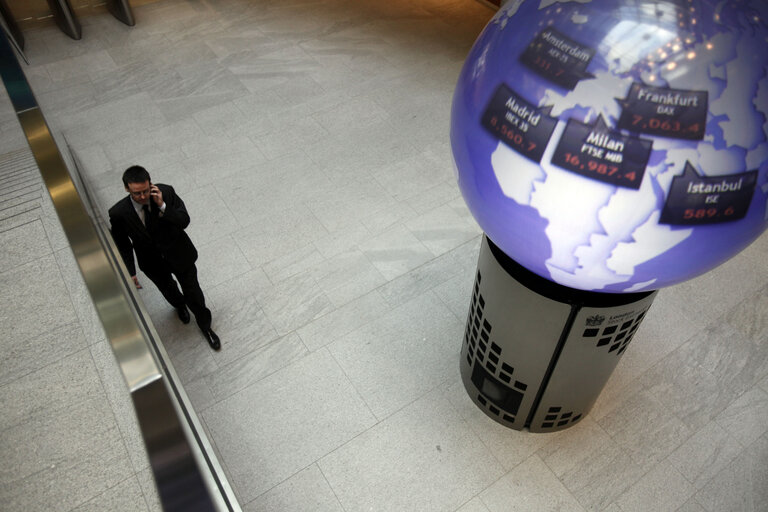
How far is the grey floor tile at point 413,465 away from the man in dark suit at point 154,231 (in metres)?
1.50

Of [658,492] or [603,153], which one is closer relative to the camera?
[603,153]

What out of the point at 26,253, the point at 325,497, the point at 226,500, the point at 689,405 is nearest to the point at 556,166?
the point at 226,500

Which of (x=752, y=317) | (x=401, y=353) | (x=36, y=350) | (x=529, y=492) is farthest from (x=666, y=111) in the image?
(x=36, y=350)

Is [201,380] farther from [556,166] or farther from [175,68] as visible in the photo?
[175,68]

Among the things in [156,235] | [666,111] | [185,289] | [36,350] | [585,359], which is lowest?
[36,350]

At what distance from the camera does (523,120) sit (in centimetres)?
165

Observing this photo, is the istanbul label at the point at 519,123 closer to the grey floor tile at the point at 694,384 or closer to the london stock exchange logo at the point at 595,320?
the london stock exchange logo at the point at 595,320

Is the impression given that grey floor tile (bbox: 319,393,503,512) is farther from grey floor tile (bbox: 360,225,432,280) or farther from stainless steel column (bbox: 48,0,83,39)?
stainless steel column (bbox: 48,0,83,39)

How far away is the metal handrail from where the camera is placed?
1.41m

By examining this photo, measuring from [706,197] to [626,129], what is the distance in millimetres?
311

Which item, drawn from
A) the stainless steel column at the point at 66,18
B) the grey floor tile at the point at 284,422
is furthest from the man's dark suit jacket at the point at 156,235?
the stainless steel column at the point at 66,18

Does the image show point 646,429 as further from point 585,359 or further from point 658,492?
point 585,359

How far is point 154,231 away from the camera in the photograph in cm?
326

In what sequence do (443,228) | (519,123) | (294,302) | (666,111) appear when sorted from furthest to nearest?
(443,228), (294,302), (519,123), (666,111)
